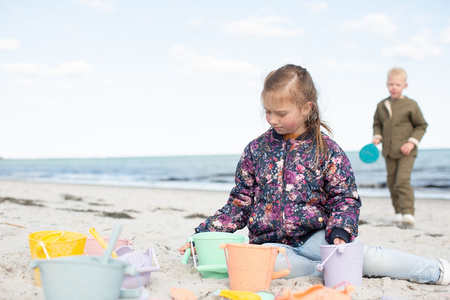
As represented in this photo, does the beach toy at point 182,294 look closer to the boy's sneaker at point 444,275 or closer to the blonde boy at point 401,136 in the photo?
the boy's sneaker at point 444,275

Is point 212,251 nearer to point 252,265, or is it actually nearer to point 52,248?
point 252,265

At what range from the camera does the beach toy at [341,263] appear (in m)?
2.22

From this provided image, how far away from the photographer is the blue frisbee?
15.1 ft

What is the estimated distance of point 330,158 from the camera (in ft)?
8.75

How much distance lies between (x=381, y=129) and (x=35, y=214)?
4.23 meters

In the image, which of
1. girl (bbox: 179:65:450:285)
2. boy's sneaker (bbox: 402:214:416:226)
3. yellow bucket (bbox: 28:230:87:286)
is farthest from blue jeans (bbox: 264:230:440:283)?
boy's sneaker (bbox: 402:214:416:226)

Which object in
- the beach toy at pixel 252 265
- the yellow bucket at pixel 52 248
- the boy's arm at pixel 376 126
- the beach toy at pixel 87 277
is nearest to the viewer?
the beach toy at pixel 87 277

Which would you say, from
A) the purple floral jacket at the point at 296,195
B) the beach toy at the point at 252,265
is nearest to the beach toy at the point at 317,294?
the beach toy at the point at 252,265

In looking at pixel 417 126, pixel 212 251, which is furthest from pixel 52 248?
pixel 417 126

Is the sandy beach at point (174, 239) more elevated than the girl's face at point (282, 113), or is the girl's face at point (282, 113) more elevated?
the girl's face at point (282, 113)

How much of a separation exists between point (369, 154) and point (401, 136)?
0.79 m

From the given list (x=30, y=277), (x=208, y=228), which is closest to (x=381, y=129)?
(x=208, y=228)

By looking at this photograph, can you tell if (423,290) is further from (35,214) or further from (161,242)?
(35,214)

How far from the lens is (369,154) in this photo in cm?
467
